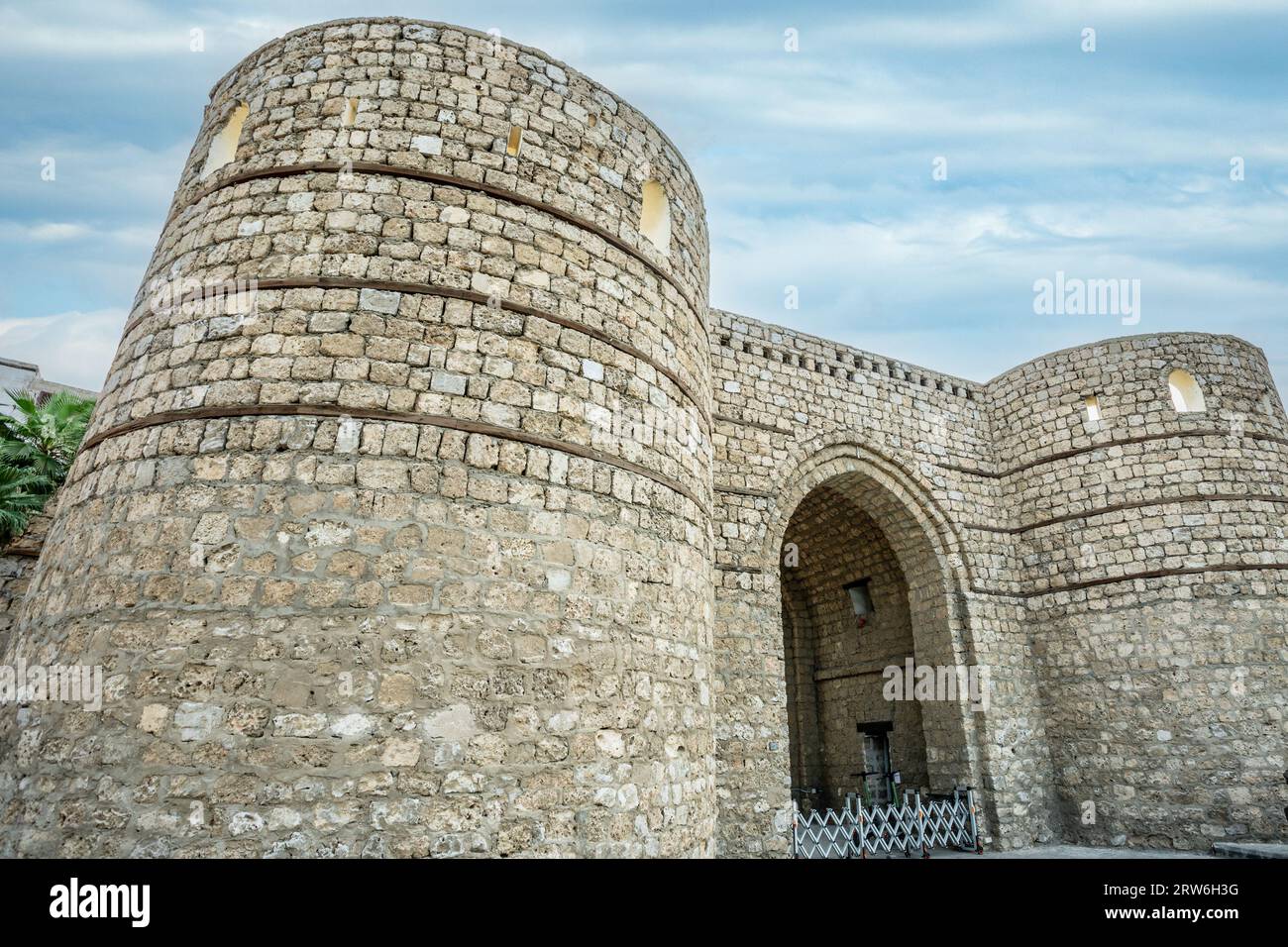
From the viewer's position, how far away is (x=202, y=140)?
5.18 meters

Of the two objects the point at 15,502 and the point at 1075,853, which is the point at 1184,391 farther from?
the point at 15,502

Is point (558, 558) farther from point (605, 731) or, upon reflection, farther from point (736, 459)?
point (736, 459)

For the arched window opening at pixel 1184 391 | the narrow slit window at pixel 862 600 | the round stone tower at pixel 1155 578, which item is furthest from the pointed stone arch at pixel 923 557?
the arched window opening at pixel 1184 391

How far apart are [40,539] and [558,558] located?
13.4 ft

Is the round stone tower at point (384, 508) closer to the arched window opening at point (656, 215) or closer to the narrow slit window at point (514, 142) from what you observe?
the narrow slit window at point (514, 142)

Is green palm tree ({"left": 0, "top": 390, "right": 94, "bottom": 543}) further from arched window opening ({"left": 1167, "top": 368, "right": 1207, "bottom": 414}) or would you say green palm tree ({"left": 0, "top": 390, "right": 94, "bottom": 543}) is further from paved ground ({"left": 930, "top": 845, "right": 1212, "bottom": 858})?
arched window opening ({"left": 1167, "top": 368, "right": 1207, "bottom": 414})

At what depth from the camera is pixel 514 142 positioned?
4.74 metres

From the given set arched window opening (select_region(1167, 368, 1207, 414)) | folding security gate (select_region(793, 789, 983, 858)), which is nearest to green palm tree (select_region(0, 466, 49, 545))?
folding security gate (select_region(793, 789, 983, 858))

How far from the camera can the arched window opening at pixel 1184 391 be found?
32.2 feet

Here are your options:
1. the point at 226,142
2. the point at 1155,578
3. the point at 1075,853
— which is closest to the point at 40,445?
the point at 226,142

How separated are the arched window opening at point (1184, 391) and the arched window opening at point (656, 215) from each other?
825 centimetres

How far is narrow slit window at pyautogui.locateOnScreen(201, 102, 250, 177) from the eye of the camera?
4.95 m
